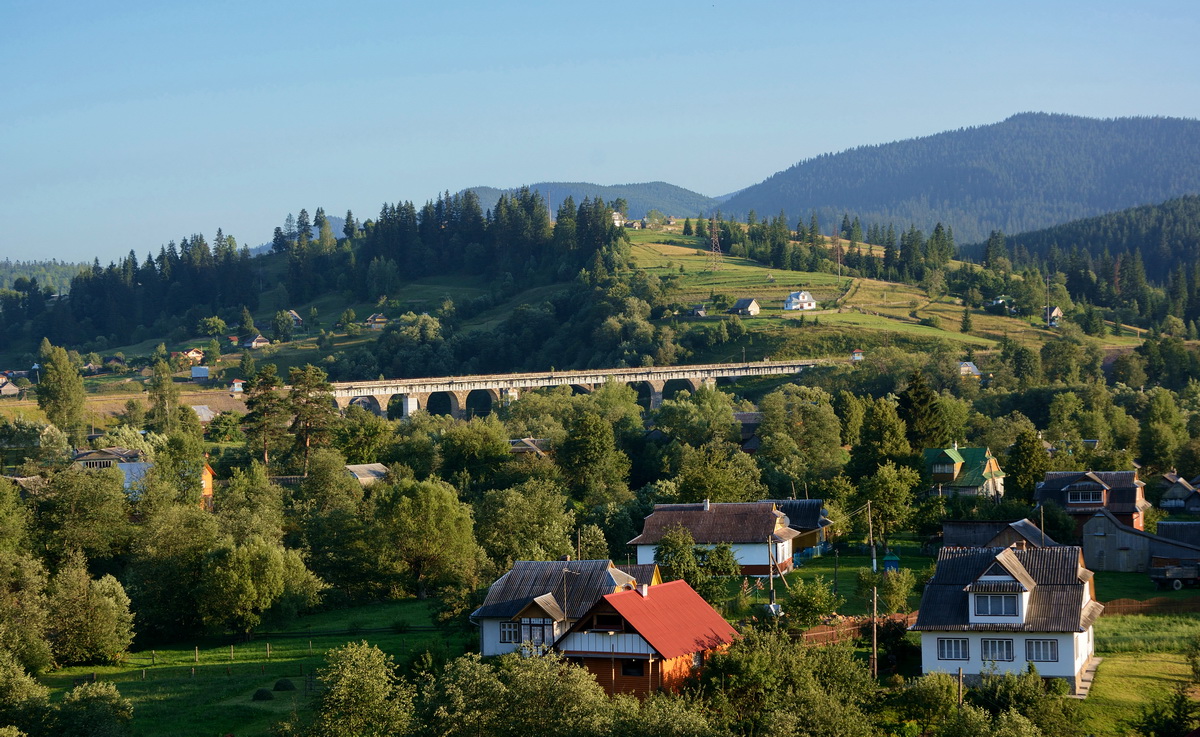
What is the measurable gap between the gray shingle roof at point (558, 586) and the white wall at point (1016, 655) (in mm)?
8778

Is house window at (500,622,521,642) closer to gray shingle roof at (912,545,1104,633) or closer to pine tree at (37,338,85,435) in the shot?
gray shingle roof at (912,545,1104,633)

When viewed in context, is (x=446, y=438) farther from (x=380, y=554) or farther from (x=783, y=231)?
(x=783, y=231)

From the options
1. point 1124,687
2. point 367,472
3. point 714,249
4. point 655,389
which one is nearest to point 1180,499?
point 1124,687

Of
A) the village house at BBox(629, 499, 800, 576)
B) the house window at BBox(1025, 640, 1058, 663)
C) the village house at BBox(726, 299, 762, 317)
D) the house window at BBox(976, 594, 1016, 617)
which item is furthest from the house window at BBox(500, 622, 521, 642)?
the village house at BBox(726, 299, 762, 317)

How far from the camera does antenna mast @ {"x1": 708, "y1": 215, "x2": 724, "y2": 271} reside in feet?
567

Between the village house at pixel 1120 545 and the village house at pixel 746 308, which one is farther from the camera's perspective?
the village house at pixel 746 308

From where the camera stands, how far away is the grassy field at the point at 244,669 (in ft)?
123

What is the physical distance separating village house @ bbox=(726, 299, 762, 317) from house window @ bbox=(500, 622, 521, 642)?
110724 millimetres

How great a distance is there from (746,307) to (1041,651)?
11397 centimetres

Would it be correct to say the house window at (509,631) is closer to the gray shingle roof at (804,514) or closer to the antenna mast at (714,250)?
the gray shingle roof at (804,514)

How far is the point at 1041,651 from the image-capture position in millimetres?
34594

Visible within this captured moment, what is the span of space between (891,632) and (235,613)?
81.3ft

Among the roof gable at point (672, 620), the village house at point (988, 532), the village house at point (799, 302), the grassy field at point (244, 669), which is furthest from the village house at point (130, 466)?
the village house at point (799, 302)

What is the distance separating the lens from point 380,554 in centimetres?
5388
